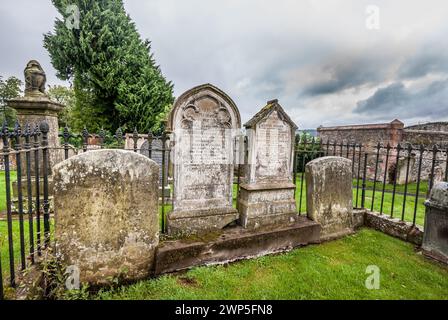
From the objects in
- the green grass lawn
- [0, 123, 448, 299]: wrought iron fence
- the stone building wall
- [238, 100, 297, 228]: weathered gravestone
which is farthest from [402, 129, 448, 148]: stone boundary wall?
[238, 100, 297, 228]: weathered gravestone

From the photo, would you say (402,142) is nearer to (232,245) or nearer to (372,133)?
(372,133)

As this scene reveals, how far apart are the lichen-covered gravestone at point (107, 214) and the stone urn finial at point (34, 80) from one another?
14.6ft

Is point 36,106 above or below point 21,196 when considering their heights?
above

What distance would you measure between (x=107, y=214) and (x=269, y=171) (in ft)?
8.87

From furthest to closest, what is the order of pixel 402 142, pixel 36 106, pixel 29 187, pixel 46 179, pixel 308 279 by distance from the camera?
pixel 402 142, pixel 36 106, pixel 308 279, pixel 46 179, pixel 29 187

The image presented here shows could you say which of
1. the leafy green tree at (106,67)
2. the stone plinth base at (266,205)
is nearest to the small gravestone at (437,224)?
the stone plinth base at (266,205)

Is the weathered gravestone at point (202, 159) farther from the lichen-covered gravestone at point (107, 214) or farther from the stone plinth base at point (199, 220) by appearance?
the lichen-covered gravestone at point (107, 214)

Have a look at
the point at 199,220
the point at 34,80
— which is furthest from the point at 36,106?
the point at 199,220

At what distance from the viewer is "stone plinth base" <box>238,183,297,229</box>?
4.07 m

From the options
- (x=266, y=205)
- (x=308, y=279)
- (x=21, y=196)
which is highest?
(x=21, y=196)

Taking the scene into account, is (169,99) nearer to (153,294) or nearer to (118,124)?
(118,124)

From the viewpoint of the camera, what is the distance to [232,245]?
3598 mm

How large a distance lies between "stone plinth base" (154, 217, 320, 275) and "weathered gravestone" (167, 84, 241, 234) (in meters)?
0.32

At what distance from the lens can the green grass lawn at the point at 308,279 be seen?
286 cm
